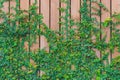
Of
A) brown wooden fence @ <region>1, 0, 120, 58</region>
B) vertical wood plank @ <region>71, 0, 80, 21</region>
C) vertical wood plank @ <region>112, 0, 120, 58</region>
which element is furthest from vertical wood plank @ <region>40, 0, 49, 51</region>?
vertical wood plank @ <region>112, 0, 120, 58</region>

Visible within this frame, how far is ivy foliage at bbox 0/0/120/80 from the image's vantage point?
17.9 ft

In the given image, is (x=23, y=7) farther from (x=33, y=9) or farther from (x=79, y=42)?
(x=79, y=42)

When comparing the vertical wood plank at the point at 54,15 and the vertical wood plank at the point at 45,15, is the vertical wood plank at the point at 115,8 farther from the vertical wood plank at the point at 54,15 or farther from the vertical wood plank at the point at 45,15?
the vertical wood plank at the point at 45,15

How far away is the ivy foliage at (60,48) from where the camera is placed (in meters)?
5.46

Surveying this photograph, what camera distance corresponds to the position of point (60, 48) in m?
5.54

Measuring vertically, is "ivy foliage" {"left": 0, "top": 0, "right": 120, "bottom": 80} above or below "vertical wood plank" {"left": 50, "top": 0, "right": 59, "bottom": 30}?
below

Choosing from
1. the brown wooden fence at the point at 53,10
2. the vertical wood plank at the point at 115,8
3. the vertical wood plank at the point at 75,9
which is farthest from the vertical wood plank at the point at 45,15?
the vertical wood plank at the point at 115,8

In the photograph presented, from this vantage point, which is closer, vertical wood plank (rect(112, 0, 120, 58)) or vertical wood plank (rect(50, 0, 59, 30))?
vertical wood plank (rect(112, 0, 120, 58))

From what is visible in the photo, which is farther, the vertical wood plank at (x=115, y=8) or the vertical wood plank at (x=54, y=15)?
the vertical wood plank at (x=54, y=15)

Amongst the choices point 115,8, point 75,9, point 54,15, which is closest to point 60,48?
point 54,15

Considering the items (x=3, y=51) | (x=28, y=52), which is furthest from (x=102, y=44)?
(x=3, y=51)

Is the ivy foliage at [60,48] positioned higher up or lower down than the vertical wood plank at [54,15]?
lower down

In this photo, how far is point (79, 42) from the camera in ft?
18.0

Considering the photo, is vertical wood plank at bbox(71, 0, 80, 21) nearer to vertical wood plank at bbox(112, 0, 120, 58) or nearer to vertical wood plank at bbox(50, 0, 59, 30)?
vertical wood plank at bbox(50, 0, 59, 30)
